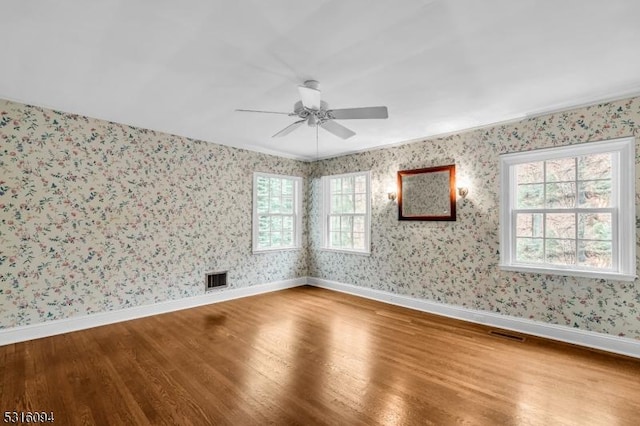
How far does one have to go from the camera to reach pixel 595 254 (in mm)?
3301

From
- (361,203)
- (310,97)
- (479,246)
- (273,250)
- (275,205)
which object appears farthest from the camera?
(275,205)

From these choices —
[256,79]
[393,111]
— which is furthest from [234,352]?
[393,111]

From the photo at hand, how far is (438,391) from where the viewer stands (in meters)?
2.37

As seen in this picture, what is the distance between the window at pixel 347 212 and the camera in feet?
17.9

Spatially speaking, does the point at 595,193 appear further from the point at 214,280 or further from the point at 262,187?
the point at 214,280

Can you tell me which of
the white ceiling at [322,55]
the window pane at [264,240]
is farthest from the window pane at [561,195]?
the window pane at [264,240]

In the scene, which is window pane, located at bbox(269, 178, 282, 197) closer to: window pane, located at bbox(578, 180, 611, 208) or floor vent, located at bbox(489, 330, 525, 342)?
floor vent, located at bbox(489, 330, 525, 342)

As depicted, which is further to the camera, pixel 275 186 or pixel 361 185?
pixel 275 186

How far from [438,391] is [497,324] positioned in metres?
1.94

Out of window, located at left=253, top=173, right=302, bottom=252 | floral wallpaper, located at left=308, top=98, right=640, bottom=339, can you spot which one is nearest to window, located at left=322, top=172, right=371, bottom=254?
floral wallpaper, located at left=308, top=98, right=640, bottom=339

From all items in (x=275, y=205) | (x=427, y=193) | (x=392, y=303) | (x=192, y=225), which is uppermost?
(x=427, y=193)

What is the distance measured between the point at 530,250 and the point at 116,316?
17.0 feet

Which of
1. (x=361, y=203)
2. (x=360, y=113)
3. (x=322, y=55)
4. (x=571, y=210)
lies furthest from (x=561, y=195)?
(x=322, y=55)

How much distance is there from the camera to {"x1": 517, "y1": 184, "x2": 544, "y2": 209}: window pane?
3.65m
